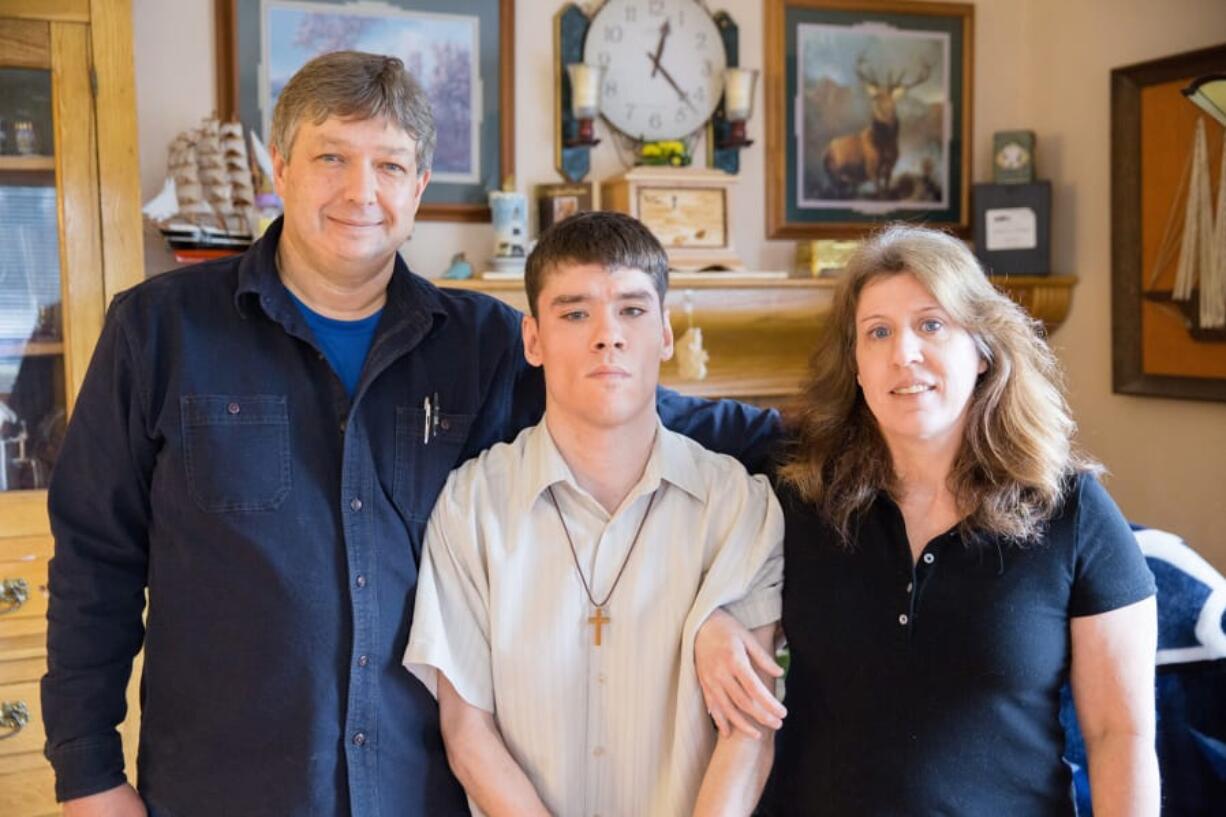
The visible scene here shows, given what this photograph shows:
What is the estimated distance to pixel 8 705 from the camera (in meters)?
2.42

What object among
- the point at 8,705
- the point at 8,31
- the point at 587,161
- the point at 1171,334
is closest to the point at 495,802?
the point at 8,705

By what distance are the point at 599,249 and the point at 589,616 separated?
0.49 meters

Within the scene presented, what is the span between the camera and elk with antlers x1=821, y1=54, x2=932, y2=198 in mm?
3451

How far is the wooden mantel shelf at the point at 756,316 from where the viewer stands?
308cm

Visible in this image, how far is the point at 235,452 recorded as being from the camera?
4.99ft

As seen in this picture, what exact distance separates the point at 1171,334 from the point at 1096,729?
6.40 feet

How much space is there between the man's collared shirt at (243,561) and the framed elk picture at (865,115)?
2079mm

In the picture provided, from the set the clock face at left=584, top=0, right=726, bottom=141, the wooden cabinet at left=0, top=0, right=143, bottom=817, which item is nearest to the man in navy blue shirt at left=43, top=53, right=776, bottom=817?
the wooden cabinet at left=0, top=0, right=143, bottom=817

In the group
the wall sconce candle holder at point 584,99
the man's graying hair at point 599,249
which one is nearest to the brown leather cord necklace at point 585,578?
the man's graying hair at point 599,249

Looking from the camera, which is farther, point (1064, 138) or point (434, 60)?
point (1064, 138)

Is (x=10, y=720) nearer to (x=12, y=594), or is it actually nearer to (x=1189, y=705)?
(x=12, y=594)

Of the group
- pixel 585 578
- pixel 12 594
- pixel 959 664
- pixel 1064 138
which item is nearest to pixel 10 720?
pixel 12 594

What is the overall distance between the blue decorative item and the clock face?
591mm

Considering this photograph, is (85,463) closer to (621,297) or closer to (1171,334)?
(621,297)
